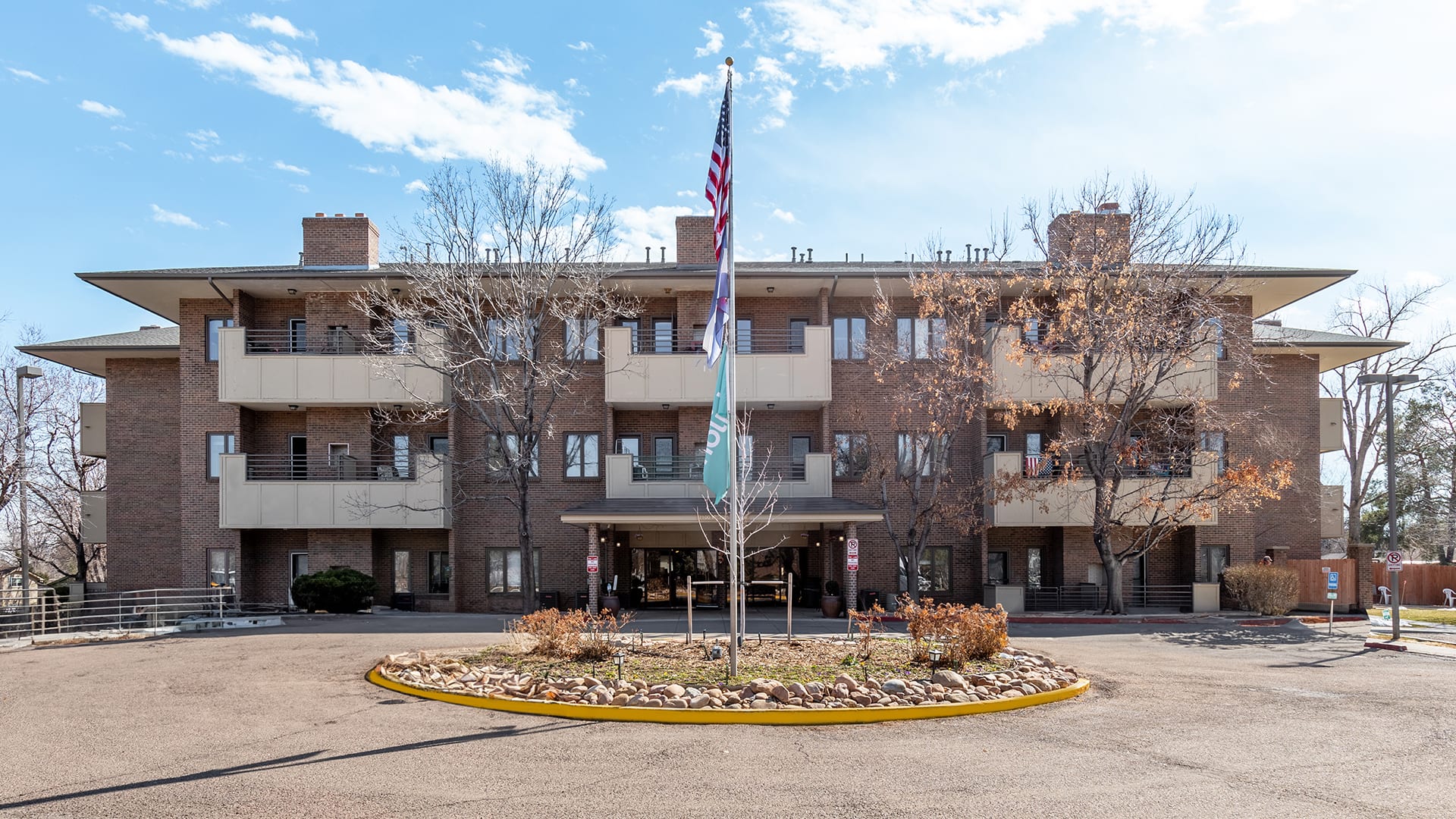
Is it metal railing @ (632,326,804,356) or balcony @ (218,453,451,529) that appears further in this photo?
metal railing @ (632,326,804,356)

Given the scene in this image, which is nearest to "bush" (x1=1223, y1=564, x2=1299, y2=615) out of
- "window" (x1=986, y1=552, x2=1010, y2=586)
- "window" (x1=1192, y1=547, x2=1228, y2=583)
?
"window" (x1=1192, y1=547, x2=1228, y2=583)

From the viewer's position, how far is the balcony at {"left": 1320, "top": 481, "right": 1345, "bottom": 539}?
101 ft

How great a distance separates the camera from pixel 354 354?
28281 mm

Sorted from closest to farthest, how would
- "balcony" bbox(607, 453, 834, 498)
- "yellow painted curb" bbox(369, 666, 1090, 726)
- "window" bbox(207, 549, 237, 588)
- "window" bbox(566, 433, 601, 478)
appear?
"yellow painted curb" bbox(369, 666, 1090, 726), "balcony" bbox(607, 453, 834, 498), "window" bbox(207, 549, 237, 588), "window" bbox(566, 433, 601, 478)

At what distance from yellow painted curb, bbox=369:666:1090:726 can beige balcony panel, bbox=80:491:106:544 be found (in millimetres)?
25744

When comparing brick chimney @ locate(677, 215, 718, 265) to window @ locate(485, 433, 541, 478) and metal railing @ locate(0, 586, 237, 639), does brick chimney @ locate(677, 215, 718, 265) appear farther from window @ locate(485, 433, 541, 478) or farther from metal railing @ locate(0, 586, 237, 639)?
metal railing @ locate(0, 586, 237, 639)

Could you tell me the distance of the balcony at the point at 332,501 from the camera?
1083 inches

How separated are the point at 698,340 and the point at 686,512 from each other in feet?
20.8

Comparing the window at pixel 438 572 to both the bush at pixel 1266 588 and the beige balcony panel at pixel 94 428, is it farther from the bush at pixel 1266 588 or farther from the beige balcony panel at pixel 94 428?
the bush at pixel 1266 588

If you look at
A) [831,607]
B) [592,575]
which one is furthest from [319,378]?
[831,607]

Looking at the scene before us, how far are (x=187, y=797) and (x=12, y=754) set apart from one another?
129 inches

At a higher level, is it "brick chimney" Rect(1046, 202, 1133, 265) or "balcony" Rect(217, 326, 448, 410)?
"brick chimney" Rect(1046, 202, 1133, 265)

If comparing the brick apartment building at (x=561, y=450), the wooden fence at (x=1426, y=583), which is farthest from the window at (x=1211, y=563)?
the wooden fence at (x=1426, y=583)

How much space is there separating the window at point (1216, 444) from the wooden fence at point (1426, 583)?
13092 millimetres
